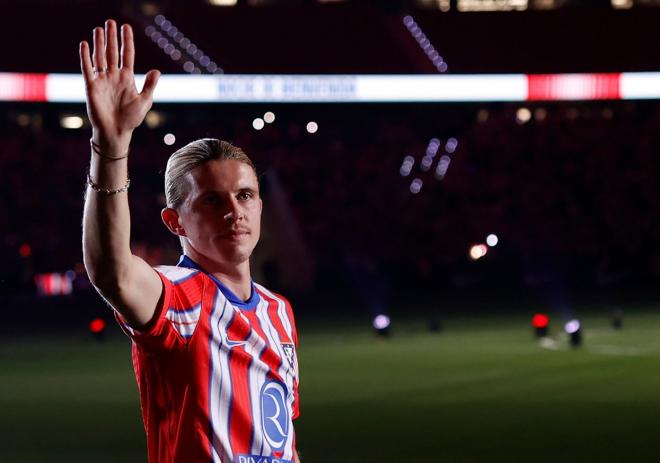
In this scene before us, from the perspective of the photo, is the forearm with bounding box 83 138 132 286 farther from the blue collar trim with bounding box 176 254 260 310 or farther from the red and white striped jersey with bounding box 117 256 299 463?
the blue collar trim with bounding box 176 254 260 310

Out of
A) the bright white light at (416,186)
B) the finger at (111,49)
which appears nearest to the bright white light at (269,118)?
the bright white light at (416,186)

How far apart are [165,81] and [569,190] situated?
464 inches

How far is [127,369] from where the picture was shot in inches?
534

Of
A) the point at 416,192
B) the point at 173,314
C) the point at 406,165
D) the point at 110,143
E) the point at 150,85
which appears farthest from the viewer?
the point at 406,165

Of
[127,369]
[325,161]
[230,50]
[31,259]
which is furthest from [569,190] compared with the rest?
[127,369]

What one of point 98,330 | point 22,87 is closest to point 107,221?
point 98,330

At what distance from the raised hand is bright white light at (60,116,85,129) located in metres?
30.6

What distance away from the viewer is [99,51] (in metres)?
2.41

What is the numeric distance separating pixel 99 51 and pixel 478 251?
85.4 feet

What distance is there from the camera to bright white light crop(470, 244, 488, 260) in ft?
91.5

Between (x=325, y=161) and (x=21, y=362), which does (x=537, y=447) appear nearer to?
(x=21, y=362)

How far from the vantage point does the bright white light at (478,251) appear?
27.9m

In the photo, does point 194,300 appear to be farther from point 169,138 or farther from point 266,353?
point 169,138

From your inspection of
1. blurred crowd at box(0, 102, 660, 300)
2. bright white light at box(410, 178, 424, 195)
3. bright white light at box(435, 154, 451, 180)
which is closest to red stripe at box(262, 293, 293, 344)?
blurred crowd at box(0, 102, 660, 300)
